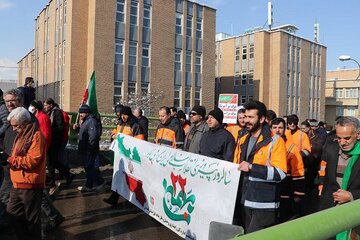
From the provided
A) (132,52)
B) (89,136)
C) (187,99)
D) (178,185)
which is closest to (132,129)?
(89,136)

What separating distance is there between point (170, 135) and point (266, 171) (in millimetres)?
3753

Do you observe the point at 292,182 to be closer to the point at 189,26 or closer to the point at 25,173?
the point at 25,173

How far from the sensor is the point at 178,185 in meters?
5.20

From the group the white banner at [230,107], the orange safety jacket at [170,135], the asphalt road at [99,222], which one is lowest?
the asphalt road at [99,222]

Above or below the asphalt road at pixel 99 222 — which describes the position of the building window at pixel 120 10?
above

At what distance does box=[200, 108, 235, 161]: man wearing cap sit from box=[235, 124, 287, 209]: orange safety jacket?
45.3 inches

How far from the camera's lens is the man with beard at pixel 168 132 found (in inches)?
284

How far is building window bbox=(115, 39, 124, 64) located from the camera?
29273mm

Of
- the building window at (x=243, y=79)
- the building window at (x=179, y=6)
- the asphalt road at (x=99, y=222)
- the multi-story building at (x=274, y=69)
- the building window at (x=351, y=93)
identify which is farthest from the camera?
the building window at (x=351, y=93)

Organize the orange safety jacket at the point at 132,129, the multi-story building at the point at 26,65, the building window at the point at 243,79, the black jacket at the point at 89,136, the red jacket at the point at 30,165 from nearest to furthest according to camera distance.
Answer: the red jacket at the point at 30,165
the orange safety jacket at the point at 132,129
the black jacket at the point at 89,136
the building window at the point at 243,79
the multi-story building at the point at 26,65

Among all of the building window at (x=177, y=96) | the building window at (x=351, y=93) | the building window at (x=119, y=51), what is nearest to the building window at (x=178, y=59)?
the building window at (x=177, y=96)

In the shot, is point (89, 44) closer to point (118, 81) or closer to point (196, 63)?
point (118, 81)

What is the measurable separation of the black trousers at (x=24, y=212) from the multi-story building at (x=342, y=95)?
58919mm

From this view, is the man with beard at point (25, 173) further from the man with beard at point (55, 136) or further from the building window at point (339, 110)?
the building window at point (339, 110)
